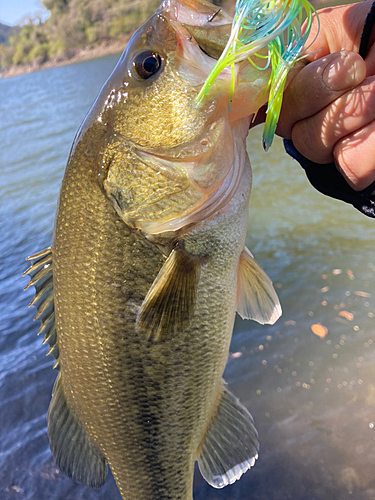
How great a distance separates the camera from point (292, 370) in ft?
12.2

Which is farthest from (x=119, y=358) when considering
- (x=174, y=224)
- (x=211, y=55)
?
(x=211, y=55)

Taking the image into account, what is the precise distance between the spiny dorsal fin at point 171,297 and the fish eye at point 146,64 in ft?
2.03

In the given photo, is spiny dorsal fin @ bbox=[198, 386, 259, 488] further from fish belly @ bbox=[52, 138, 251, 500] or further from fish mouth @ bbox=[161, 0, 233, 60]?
fish mouth @ bbox=[161, 0, 233, 60]

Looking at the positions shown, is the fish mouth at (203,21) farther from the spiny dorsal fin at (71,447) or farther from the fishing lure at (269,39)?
the spiny dorsal fin at (71,447)

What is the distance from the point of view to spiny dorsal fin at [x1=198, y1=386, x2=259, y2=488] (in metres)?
1.84

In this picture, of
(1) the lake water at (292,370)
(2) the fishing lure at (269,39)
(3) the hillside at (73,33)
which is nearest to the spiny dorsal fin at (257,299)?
(2) the fishing lure at (269,39)

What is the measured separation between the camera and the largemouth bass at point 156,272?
1.29 meters

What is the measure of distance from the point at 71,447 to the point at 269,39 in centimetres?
179

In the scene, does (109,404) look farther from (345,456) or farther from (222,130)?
(345,456)

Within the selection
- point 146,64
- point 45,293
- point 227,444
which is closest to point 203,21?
point 146,64

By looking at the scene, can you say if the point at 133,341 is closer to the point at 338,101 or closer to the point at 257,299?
the point at 257,299

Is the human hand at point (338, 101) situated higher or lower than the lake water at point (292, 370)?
higher

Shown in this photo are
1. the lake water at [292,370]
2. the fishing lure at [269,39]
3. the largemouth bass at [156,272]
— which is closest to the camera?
the fishing lure at [269,39]

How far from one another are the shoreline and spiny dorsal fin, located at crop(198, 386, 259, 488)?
171ft
